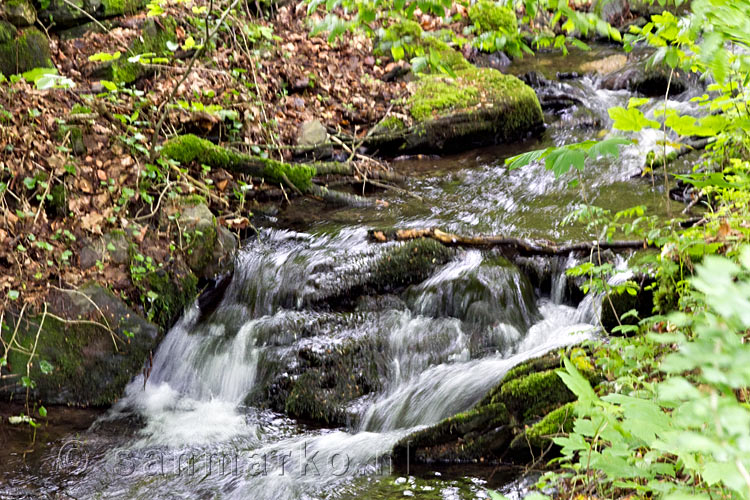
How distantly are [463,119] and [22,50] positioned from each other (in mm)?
5722

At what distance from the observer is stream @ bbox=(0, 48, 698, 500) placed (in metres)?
3.82

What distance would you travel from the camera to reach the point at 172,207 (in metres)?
5.80

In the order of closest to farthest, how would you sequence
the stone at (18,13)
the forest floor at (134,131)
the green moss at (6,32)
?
1. the forest floor at (134,131)
2. the green moss at (6,32)
3. the stone at (18,13)

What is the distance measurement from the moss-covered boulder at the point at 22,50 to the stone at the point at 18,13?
0.37 ft

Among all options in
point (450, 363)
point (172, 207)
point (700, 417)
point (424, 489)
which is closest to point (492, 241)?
point (450, 363)

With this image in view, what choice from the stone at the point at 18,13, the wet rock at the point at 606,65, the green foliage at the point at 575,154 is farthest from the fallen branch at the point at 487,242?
the wet rock at the point at 606,65

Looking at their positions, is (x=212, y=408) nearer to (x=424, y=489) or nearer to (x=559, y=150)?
(x=424, y=489)

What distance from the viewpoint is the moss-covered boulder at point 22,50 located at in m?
6.64

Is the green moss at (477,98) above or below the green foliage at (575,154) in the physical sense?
below

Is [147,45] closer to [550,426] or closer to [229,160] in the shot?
[229,160]

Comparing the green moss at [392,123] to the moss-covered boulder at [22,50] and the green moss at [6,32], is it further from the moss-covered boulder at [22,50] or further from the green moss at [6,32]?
the green moss at [6,32]

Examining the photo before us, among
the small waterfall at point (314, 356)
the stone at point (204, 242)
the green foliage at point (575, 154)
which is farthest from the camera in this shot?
the stone at point (204, 242)

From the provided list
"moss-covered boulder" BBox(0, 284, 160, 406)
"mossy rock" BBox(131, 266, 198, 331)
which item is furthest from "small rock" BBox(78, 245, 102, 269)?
"mossy rock" BBox(131, 266, 198, 331)

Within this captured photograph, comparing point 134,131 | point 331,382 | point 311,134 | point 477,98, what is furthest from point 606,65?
point 331,382
